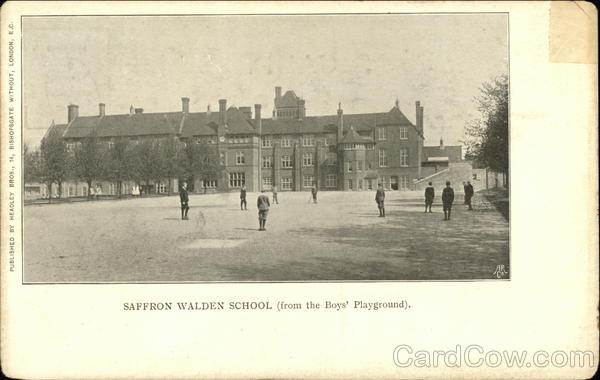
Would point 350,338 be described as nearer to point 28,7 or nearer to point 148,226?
point 148,226

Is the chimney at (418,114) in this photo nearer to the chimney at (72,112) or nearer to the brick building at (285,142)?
the brick building at (285,142)

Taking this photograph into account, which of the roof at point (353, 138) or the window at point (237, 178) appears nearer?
the window at point (237, 178)

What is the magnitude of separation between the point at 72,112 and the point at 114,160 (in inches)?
296

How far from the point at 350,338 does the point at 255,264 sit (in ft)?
5.96

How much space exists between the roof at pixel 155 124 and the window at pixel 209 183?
1617 mm

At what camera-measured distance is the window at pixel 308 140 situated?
17.0 m

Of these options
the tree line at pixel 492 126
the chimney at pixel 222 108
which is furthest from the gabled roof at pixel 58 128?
the tree line at pixel 492 126

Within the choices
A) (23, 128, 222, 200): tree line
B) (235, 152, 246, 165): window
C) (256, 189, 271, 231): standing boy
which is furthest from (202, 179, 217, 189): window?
(256, 189, 271, 231): standing boy

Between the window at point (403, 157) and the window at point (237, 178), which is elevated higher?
the window at point (403, 157)

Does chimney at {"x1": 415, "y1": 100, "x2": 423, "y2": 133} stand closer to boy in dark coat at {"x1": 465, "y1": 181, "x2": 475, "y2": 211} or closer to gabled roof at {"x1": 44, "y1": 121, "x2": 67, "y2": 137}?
boy in dark coat at {"x1": 465, "y1": 181, "x2": 475, "y2": 211}

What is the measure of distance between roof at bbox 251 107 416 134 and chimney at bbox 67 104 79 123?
390 cm

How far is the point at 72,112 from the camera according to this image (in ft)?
26.2

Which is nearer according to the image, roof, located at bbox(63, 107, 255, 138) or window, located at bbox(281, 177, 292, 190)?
roof, located at bbox(63, 107, 255, 138)

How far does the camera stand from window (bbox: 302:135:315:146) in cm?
1702
